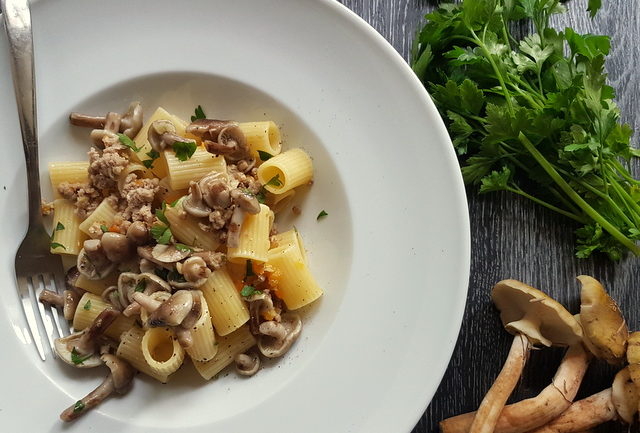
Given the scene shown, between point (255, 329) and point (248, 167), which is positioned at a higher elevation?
point (248, 167)

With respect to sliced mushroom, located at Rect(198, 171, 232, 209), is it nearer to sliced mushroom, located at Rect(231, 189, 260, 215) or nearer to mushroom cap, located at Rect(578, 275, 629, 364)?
sliced mushroom, located at Rect(231, 189, 260, 215)

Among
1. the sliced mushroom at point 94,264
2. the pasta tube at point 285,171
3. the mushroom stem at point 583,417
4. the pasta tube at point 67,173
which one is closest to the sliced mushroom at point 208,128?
the pasta tube at point 285,171

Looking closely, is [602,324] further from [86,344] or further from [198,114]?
[86,344]

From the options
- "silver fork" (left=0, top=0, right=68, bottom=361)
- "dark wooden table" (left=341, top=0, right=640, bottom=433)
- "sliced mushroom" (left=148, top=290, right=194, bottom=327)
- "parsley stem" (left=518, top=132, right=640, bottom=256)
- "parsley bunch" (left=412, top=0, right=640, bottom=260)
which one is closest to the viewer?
"sliced mushroom" (left=148, top=290, right=194, bottom=327)

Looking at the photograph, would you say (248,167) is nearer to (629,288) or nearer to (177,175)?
(177,175)

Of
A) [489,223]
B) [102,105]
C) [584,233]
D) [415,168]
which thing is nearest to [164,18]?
[102,105]

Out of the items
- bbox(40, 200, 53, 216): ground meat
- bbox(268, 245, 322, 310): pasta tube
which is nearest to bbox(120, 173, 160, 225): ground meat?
bbox(40, 200, 53, 216): ground meat
